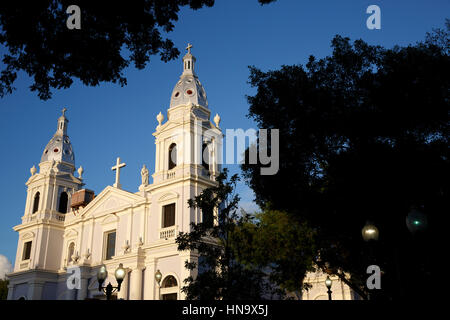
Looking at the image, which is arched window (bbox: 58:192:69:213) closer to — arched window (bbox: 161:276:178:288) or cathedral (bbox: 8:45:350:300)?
cathedral (bbox: 8:45:350:300)

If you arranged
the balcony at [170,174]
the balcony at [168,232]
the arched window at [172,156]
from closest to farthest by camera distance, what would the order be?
the balcony at [168,232], the balcony at [170,174], the arched window at [172,156]

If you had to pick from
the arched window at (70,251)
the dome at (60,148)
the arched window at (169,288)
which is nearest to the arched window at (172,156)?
the arched window at (169,288)

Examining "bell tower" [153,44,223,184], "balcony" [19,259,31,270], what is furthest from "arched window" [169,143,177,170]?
"balcony" [19,259,31,270]

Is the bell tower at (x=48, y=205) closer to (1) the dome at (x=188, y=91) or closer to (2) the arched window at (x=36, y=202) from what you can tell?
(2) the arched window at (x=36, y=202)

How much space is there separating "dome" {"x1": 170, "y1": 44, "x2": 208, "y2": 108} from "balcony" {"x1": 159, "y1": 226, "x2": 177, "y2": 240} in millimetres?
9291

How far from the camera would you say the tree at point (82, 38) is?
324 inches

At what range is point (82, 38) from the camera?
8.72 metres

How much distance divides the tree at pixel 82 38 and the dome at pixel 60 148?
3485 cm

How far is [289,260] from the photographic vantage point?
19.4 m

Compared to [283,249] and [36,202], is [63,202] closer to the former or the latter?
[36,202]

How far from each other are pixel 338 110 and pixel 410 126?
2429 millimetres

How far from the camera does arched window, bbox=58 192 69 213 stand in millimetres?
40375

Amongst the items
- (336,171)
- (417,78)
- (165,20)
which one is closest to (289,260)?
(336,171)
